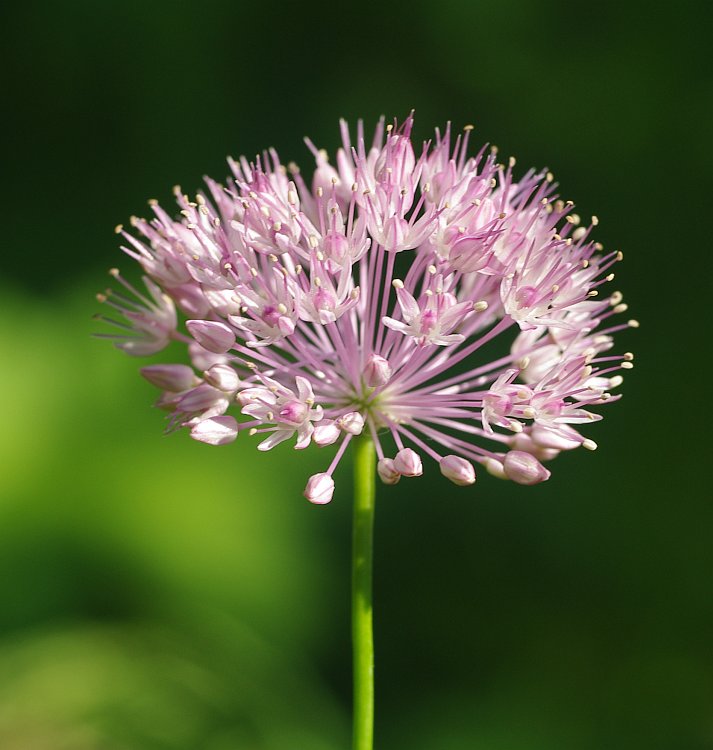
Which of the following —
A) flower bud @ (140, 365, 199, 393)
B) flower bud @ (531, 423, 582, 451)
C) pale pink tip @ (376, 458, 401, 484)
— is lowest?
pale pink tip @ (376, 458, 401, 484)

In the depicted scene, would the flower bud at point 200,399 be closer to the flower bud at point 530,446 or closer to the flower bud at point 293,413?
the flower bud at point 293,413

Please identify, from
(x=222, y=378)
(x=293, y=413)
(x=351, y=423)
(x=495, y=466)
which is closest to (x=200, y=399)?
(x=222, y=378)

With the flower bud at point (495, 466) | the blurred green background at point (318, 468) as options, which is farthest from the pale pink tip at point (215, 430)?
the blurred green background at point (318, 468)

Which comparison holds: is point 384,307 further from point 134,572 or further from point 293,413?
point 134,572

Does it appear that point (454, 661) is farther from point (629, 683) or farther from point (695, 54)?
point (695, 54)

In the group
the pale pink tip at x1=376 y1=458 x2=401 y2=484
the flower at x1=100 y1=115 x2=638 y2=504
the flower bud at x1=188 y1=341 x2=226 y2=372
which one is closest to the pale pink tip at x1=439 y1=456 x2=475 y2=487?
the flower at x1=100 y1=115 x2=638 y2=504

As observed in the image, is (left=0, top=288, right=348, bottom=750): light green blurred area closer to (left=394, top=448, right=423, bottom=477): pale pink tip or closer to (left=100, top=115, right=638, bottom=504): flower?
(left=100, top=115, right=638, bottom=504): flower
